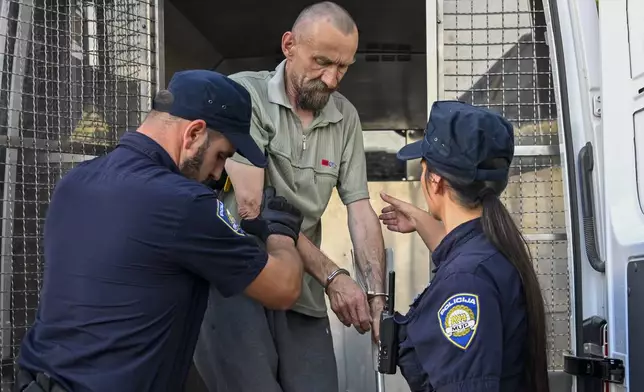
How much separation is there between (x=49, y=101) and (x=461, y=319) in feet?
5.50

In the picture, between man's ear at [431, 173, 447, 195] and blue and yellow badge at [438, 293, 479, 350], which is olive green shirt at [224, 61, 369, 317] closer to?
man's ear at [431, 173, 447, 195]

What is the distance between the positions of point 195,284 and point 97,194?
13.3 inches

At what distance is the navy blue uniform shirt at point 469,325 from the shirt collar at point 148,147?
730 millimetres

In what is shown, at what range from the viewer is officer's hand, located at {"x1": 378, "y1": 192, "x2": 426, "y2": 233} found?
2.43 metres

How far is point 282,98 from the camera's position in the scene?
2.65 metres

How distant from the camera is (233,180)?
2488mm

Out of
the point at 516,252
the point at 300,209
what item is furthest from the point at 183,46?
the point at 516,252

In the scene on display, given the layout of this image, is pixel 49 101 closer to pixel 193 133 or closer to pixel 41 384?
pixel 193 133

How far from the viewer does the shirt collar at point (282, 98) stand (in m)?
2.65

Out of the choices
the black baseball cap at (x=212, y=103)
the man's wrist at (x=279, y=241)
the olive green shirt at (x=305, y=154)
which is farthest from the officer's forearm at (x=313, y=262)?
the black baseball cap at (x=212, y=103)

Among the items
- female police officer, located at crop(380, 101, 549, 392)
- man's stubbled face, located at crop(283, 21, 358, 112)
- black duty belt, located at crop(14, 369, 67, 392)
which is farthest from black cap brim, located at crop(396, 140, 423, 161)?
black duty belt, located at crop(14, 369, 67, 392)

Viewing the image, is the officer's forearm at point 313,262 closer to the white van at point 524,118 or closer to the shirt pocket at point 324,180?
the shirt pocket at point 324,180

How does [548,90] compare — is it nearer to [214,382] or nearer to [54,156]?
[214,382]

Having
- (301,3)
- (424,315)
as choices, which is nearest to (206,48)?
(301,3)
